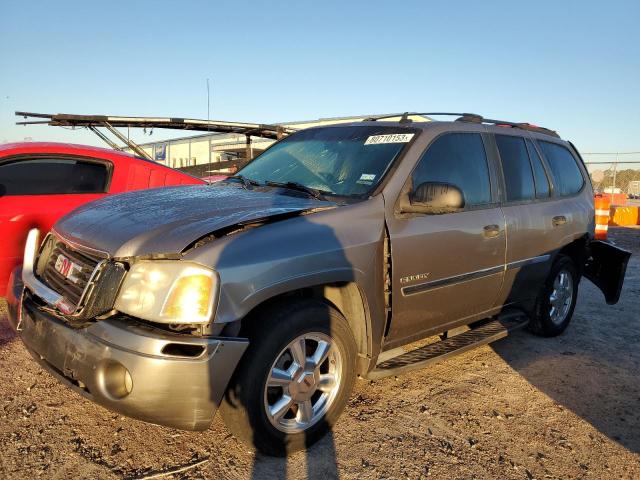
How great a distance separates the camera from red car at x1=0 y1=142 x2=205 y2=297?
446cm

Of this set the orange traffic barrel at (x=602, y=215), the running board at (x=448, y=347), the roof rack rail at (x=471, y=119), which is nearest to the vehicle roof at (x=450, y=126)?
the roof rack rail at (x=471, y=119)

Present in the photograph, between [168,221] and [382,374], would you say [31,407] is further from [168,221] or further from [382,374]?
[382,374]

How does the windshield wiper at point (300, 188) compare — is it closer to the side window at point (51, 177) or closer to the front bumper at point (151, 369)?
the front bumper at point (151, 369)

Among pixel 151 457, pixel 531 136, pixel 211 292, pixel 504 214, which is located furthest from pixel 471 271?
pixel 151 457

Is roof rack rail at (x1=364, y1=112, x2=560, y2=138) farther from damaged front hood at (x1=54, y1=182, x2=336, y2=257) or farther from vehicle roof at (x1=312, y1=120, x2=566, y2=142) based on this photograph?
damaged front hood at (x1=54, y1=182, x2=336, y2=257)

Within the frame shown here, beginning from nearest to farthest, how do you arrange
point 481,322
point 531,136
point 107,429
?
1. point 107,429
2. point 481,322
3. point 531,136

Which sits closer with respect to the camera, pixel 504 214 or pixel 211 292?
pixel 211 292

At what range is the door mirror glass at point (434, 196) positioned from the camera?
317cm

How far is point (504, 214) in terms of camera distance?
3.88 m

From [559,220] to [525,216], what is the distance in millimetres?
633

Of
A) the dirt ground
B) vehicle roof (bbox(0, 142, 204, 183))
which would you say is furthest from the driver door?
vehicle roof (bbox(0, 142, 204, 183))

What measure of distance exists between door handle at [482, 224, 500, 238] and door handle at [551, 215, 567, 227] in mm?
971

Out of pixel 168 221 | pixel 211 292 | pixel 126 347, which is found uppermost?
pixel 168 221

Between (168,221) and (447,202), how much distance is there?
1680 mm
